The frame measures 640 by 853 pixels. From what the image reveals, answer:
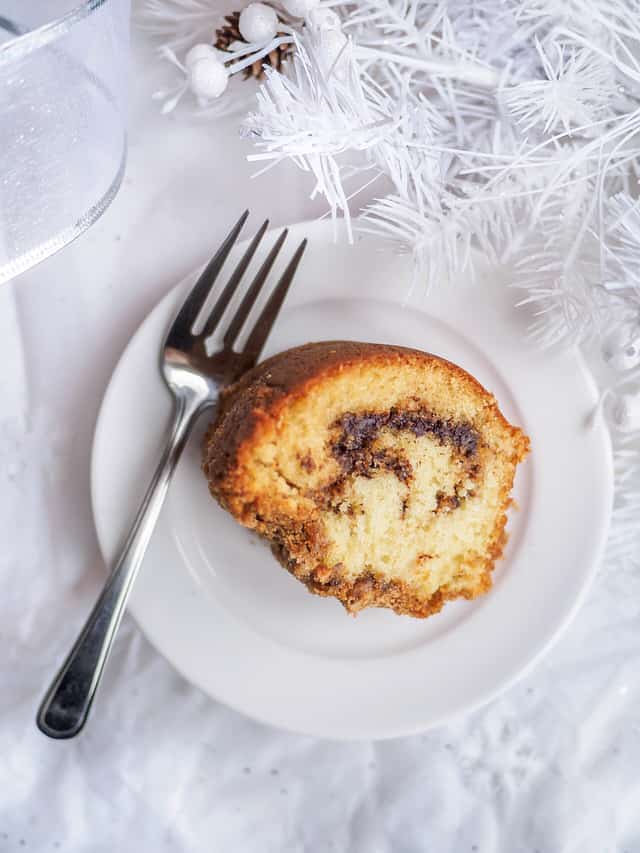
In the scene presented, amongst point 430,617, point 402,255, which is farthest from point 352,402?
point 430,617

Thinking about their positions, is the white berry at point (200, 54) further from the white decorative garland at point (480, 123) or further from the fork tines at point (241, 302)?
the fork tines at point (241, 302)

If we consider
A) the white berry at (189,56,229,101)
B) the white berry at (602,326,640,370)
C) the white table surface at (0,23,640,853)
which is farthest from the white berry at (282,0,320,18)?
the white berry at (602,326,640,370)

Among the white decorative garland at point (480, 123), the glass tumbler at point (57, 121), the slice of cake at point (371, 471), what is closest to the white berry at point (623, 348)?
the white decorative garland at point (480, 123)

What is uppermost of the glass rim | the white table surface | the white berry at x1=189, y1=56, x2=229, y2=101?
the glass rim

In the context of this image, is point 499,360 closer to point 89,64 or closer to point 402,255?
point 402,255

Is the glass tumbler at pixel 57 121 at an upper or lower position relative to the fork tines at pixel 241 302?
upper

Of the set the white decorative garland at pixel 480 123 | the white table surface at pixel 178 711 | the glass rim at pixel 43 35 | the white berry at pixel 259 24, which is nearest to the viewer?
the glass rim at pixel 43 35

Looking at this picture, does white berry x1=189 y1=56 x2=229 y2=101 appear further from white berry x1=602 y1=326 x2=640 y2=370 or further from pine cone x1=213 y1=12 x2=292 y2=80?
white berry x1=602 y1=326 x2=640 y2=370
